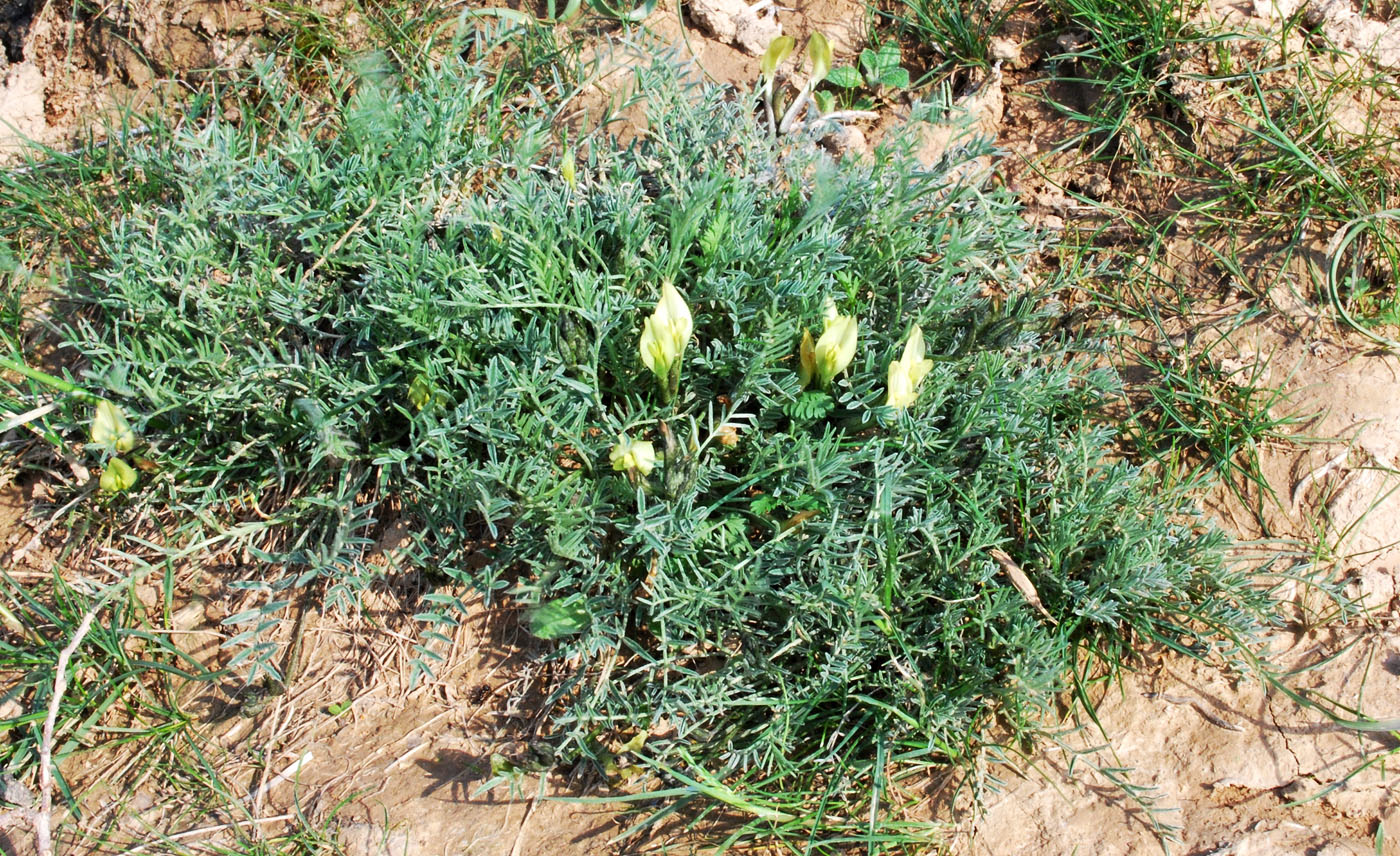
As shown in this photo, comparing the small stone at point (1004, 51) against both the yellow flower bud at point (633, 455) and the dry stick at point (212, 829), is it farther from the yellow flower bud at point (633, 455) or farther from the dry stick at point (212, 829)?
the dry stick at point (212, 829)

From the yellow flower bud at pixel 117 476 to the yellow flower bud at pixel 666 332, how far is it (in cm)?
133

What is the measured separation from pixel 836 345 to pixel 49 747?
197 centimetres

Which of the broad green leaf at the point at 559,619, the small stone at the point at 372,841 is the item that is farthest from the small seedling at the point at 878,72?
the small stone at the point at 372,841

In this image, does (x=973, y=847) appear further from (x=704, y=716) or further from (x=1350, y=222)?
(x=1350, y=222)

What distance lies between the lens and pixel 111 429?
96.1 inches

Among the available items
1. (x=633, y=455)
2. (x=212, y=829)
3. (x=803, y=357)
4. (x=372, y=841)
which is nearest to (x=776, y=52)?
(x=803, y=357)

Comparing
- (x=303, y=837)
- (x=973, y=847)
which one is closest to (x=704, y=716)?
(x=973, y=847)

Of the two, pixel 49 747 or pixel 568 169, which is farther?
pixel 568 169

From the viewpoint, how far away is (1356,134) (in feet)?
9.80

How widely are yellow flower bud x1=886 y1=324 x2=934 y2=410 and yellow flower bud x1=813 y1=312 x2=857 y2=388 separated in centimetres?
12

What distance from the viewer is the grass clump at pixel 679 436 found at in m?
2.34

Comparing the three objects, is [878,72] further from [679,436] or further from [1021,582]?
[1021,582]

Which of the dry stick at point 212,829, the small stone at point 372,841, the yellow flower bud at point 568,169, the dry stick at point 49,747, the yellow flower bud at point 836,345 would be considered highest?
the yellow flower bud at point 568,169

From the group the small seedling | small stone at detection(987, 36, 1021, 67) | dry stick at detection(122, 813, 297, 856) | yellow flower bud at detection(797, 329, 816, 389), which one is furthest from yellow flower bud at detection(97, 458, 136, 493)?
small stone at detection(987, 36, 1021, 67)
